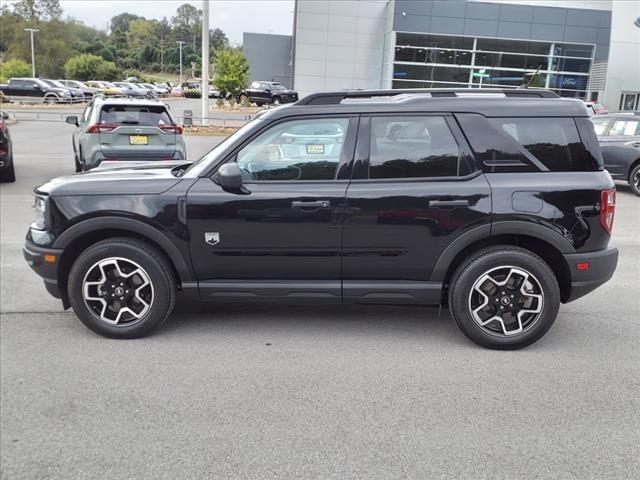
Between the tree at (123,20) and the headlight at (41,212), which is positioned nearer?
the headlight at (41,212)

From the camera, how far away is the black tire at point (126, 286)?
4.37 meters

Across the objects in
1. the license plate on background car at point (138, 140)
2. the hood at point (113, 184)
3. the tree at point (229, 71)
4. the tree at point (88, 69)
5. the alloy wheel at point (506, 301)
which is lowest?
the alloy wheel at point (506, 301)

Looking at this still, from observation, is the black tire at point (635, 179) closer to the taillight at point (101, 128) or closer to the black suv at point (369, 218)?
the black suv at point (369, 218)

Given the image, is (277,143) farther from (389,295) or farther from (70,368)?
(70,368)

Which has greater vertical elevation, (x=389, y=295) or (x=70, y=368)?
(x=389, y=295)

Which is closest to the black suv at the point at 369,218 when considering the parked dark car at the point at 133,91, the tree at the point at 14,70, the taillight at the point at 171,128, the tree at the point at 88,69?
the taillight at the point at 171,128

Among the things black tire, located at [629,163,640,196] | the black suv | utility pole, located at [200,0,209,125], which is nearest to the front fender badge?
the black suv

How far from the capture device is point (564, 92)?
130ft

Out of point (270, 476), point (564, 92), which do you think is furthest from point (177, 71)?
point (270, 476)

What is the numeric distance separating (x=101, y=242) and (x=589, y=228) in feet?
11.8

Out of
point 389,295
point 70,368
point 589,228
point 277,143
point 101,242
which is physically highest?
point 277,143

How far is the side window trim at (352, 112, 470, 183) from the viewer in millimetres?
4328

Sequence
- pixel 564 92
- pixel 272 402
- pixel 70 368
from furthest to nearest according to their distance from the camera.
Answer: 1. pixel 564 92
2. pixel 70 368
3. pixel 272 402

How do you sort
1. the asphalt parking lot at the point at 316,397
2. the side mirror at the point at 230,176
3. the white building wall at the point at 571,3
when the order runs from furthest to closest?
the white building wall at the point at 571,3, the side mirror at the point at 230,176, the asphalt parking lot at the point at 316,397
